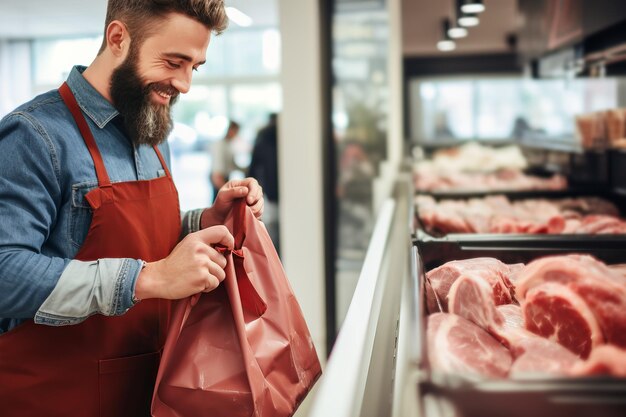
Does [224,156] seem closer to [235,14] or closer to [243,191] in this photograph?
[235,14]

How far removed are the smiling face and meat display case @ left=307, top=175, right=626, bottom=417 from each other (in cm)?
62

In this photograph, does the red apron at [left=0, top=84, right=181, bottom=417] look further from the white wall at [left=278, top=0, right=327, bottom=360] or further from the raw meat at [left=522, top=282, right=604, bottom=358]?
the white wall at [left=278, top=0, right=327, bottom=360]

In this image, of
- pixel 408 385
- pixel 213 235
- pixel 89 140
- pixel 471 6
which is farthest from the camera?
pixel 471 6

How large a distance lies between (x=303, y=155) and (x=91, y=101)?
7.93 feet

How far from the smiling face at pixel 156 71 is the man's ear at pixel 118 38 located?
2cm

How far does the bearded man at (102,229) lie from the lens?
1280 millimetres

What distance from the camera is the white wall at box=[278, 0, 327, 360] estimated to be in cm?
384

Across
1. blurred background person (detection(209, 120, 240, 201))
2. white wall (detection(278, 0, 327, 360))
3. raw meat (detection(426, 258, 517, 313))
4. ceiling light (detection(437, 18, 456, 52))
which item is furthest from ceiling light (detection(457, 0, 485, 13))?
ceiling light (detection(437, 18, 456, 52))

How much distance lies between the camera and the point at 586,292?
1231 millimetres

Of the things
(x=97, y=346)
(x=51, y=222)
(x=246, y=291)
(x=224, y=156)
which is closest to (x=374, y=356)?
(x=246, y=291)

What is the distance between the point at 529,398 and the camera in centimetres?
80

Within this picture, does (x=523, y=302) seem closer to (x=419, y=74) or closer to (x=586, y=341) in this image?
(x=586, y=341)

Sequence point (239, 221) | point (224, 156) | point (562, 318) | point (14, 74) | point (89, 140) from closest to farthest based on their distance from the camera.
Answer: point (562, 318)
point (89, 140)
point (239, 221)
point (224, 156)
point (14, 74)

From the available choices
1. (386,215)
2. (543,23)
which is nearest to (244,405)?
(386,215)
